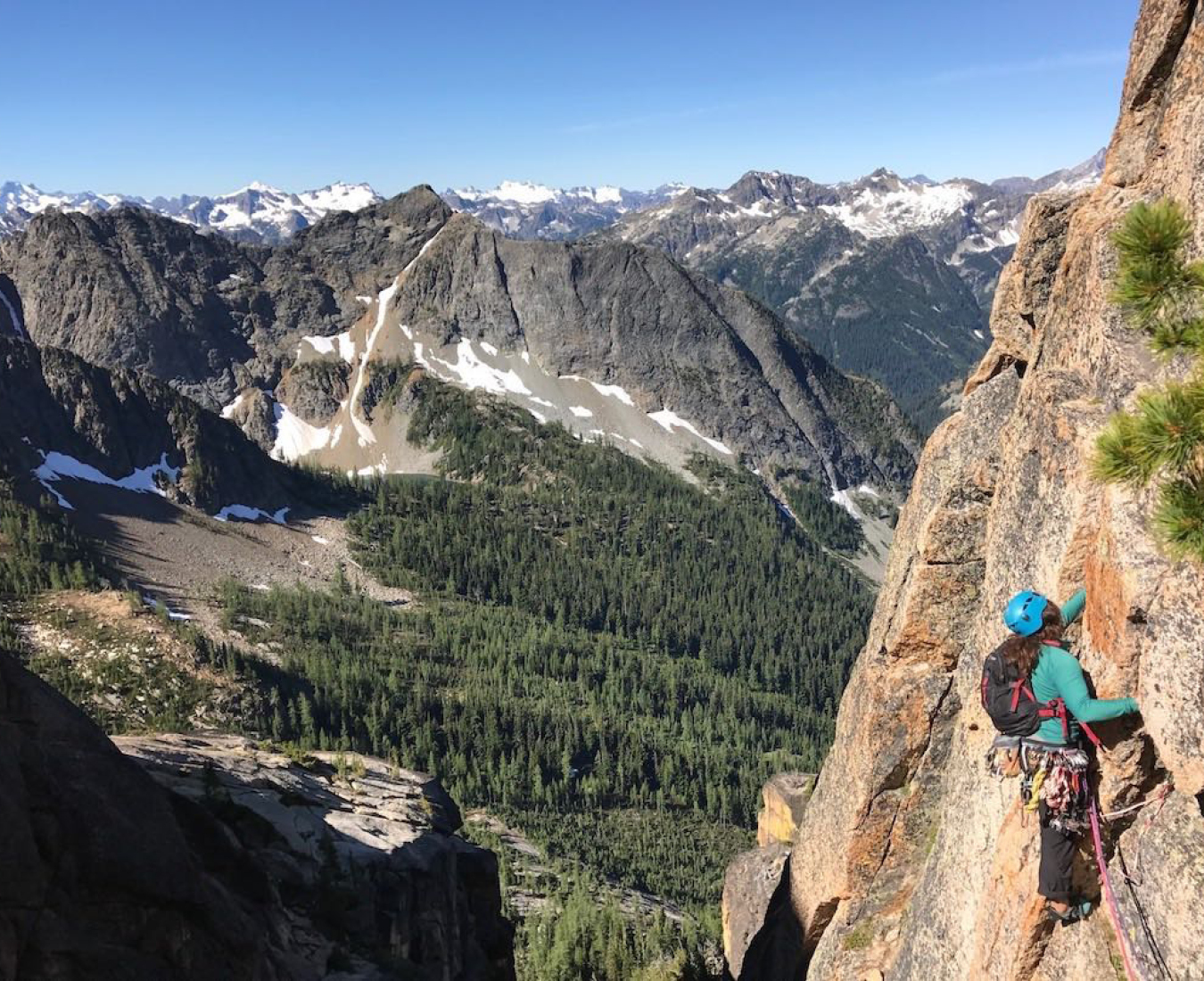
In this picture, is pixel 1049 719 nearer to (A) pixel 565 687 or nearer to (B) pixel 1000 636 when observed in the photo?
(B) pixel 1000 636

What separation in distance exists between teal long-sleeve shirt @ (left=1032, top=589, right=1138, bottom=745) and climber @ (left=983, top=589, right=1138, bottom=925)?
12 millimetres

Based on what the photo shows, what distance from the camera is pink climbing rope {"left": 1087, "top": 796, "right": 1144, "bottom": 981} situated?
40.4 ft

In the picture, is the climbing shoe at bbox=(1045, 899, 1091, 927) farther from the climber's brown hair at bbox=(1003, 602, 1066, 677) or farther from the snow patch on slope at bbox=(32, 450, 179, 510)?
the snow patch on slope at bbox=(32, 450, 179, 510)

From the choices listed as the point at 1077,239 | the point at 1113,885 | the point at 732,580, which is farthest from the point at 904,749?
the point at 732,580

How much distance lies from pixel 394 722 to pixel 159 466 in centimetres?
9196

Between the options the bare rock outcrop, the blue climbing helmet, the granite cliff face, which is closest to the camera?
the granite cliff face

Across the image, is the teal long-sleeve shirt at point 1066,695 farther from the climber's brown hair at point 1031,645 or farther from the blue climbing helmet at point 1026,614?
the blue climbing helmet at point 1026,614

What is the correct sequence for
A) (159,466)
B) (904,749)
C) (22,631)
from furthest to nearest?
(159,466) < (22,631) < (904,749)

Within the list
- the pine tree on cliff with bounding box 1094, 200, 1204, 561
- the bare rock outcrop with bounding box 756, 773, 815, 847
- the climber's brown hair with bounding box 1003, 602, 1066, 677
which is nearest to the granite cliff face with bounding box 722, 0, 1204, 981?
the climber's brown hair with bounding box 1003, 602, 1066, 677

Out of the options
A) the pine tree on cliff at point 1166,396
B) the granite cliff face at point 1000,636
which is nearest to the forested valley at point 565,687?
the granite cliff face at point 1000,636

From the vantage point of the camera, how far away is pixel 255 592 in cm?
14150

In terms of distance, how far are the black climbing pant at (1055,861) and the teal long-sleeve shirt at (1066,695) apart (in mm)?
1240

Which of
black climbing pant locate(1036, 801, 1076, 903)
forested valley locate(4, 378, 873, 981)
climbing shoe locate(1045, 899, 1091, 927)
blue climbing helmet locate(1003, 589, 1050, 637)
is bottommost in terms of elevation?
forested valley locate(4, 378, 873, 981)

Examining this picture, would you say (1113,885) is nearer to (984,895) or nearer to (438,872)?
(984,895)
